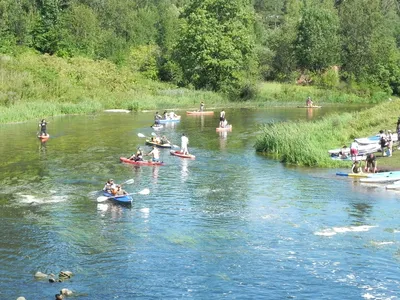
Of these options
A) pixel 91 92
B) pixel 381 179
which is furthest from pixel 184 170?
pixel 91 92

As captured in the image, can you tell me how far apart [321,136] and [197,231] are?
23617 millimetres

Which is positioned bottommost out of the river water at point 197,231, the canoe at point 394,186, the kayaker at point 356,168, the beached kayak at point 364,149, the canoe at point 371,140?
the river water at point 197,231

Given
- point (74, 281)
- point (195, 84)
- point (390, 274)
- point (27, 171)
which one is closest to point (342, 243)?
point (390, 274)

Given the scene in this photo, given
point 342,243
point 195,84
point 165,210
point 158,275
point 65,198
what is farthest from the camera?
point 195,84

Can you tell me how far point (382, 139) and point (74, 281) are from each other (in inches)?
1106

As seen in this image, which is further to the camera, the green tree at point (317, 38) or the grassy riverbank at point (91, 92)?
the green tree at point (317, 38)

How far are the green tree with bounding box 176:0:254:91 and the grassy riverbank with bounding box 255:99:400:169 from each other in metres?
38.7

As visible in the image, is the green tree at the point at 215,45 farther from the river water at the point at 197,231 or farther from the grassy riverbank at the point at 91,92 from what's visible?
the river water at the point at 197,231

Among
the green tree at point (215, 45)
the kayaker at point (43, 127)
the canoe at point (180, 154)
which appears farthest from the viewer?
the green tree at point (215, 45)

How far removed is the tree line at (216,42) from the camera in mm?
98375

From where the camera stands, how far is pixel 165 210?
32.7 meters

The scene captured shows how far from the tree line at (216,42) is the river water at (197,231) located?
52182 millimetres

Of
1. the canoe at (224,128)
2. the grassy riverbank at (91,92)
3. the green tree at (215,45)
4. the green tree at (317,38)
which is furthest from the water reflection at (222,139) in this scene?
the green tree at (317,38)

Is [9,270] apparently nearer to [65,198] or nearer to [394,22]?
[65,198]
